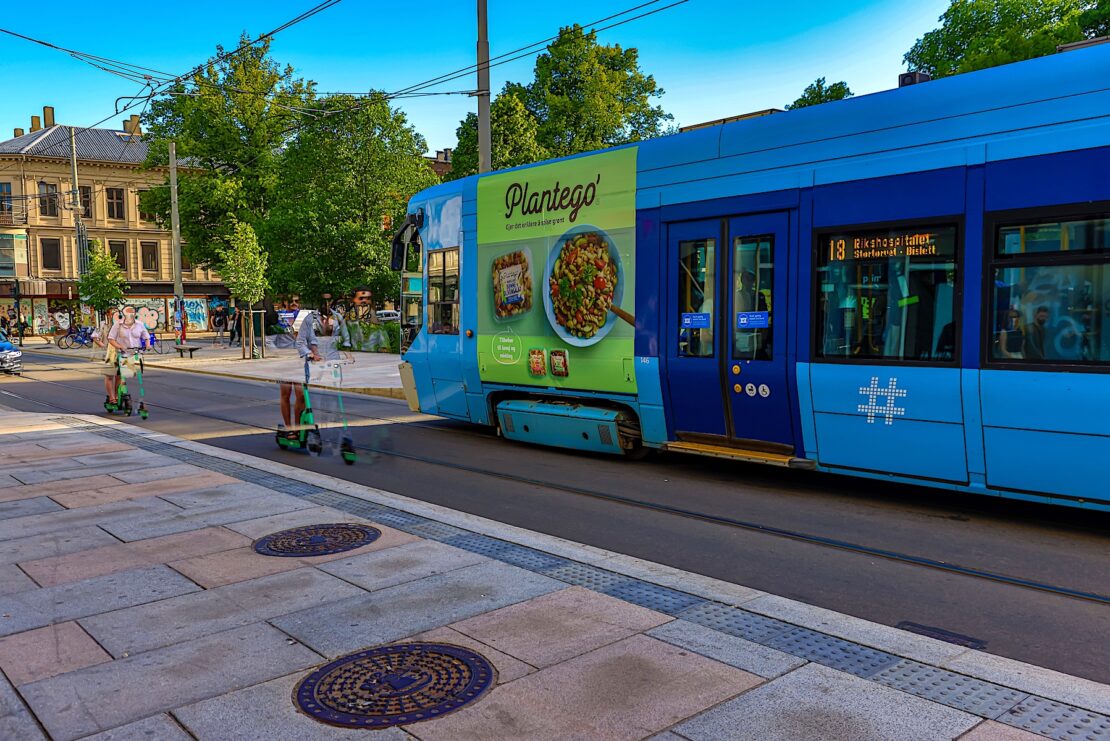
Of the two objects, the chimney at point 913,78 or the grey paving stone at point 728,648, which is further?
the chimney at point 913,78

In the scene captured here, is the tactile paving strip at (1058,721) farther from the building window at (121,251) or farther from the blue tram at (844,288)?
the building window at (121,251)

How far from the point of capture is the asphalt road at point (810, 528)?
472cm

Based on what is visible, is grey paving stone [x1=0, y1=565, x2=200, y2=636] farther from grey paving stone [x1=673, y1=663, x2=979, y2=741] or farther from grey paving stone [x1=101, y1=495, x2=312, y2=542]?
grey paving stone [x1=673, y1=663, x2=979, y2=741]

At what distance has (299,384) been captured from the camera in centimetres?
1076

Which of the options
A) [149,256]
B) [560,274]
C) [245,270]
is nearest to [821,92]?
[245,270]

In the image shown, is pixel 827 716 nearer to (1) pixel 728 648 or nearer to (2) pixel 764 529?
(1) pixel 728 648

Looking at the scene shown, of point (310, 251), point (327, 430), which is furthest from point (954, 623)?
point (310, 251)

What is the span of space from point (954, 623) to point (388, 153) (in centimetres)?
3231

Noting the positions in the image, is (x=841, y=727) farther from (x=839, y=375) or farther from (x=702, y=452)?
(x=702, y=452)

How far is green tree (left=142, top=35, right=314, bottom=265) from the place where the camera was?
4294cm

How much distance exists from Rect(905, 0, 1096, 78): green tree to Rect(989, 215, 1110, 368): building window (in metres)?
22.7

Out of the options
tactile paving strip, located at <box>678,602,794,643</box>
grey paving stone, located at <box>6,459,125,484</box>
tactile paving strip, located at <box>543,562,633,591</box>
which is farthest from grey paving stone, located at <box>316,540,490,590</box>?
grey paving stone, located at <box>6,459,125,484</box>

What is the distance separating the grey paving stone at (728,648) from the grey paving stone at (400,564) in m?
1.66

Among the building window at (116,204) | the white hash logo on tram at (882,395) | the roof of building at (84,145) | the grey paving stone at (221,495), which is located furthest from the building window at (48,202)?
the white hash logo on tram at (882,395)
